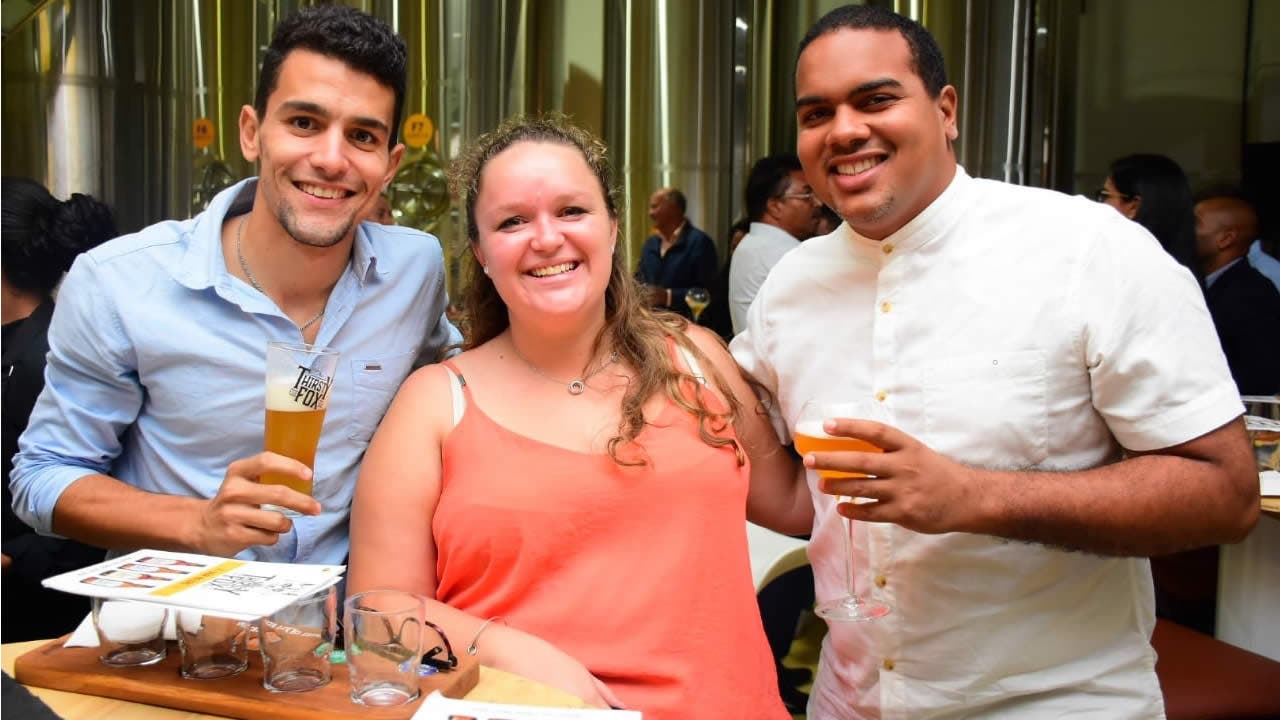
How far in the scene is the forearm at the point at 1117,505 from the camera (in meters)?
1.54

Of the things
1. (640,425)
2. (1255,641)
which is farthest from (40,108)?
(1255,641)

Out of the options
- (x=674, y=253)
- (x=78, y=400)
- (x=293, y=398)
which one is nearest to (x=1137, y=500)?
(x=293, y=398)

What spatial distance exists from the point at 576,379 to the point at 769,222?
350 centimetres

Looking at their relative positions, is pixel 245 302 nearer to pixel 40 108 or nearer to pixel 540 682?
pixel 540 682

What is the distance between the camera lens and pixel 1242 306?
4.32m

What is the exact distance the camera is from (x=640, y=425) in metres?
1.73

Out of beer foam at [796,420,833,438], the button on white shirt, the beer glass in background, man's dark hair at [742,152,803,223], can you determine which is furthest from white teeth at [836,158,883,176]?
man's dark hair at [742,152,803,223]

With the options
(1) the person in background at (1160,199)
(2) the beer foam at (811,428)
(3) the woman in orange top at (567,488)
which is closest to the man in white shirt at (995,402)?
(2) the beer foam at (811,428)

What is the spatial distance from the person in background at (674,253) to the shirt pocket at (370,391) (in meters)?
3.76

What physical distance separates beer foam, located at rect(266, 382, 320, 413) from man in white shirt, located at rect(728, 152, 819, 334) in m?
3.66

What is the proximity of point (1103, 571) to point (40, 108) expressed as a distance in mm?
3994

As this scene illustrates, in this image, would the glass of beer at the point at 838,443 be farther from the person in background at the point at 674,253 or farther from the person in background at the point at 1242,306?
the person in background at the point at 674,253

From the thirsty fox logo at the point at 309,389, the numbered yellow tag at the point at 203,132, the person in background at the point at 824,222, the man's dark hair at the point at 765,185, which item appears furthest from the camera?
the person in background at the point at 824,222

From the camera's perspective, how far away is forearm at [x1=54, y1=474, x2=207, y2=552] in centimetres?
156
